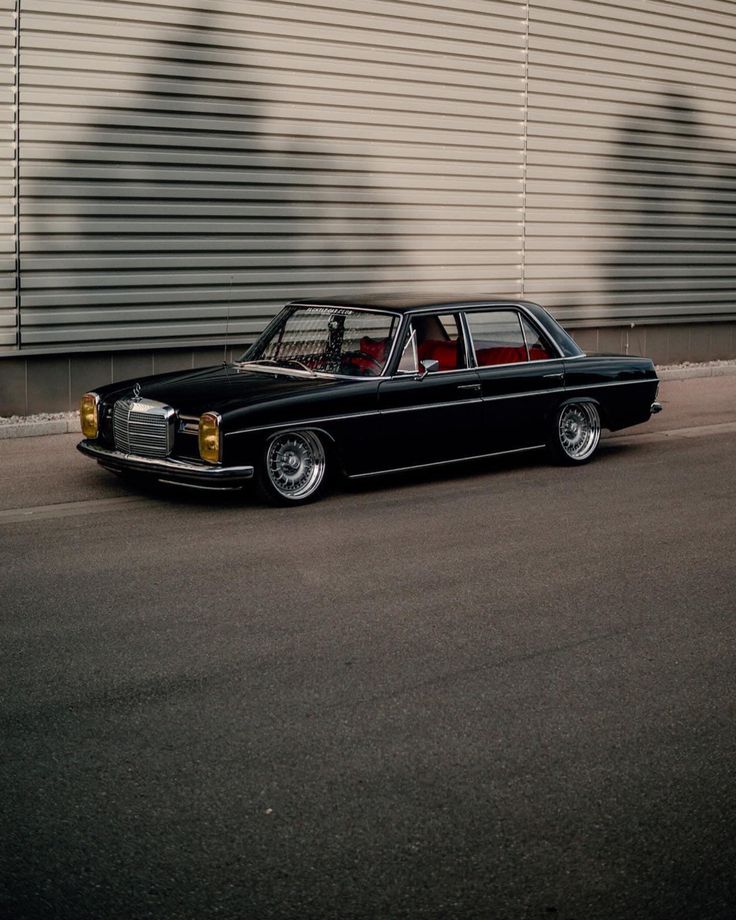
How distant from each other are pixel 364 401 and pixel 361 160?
6.16 metres

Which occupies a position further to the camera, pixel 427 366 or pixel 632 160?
pixel 632 160

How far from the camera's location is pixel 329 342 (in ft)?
29.8

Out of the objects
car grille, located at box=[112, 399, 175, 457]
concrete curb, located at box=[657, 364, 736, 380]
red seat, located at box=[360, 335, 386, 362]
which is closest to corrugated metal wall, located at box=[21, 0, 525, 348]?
concrete curb, located at box=[657, 364, 736, 380]

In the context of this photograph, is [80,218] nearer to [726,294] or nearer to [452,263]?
[452,263]

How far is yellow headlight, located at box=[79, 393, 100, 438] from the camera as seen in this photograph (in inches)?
340

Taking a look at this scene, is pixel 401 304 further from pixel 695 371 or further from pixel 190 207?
pixel 695 371

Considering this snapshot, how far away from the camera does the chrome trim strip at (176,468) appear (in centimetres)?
795

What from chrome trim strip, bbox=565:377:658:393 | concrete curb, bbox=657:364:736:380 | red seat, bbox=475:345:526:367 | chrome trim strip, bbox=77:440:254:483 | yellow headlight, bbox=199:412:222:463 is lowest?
chrome trim strip, bbox=77:440:254:483

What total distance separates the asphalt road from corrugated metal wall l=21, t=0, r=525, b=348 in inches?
186

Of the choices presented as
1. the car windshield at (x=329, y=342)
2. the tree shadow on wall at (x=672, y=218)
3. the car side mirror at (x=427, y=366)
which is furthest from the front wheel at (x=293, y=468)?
the tree shadow on wall at (x=672, y=218)

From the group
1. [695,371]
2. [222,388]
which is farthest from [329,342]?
[695,371]

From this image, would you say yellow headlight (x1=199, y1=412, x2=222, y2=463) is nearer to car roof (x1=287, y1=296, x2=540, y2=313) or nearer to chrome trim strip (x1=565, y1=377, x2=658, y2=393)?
car roof (x1=287, y1=296, x2=540, y2=313)

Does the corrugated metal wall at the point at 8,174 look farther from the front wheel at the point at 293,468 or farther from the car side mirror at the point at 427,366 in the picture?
the car side mirror at the point at 427,366

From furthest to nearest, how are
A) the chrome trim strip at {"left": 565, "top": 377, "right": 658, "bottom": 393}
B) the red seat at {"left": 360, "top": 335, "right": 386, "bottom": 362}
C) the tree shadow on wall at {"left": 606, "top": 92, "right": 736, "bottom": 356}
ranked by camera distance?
1. the tree shadow on wall at {"left": 606, "top": 92, "right": 736, "bottom": 356}
2. the chrome trim strip at {"left": 565, "top": 377, "right": 658, "bottom": 393}
3. the red seat at {"left": 360, "top": 335, "right": 386, "bottom": 362}
